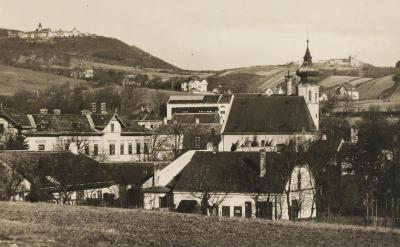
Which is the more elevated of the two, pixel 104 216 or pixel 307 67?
pixel 307 67

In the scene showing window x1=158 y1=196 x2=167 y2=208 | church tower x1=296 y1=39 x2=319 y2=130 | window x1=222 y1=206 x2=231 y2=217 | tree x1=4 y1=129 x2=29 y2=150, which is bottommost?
window x1=222 y1=206 x2=231 y2=217

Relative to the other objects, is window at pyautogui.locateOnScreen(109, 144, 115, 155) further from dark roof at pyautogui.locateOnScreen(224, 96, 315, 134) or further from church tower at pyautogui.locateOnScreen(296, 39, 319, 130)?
church tower at pyautogui.locateOnScreen(296, 39, 319, 130)

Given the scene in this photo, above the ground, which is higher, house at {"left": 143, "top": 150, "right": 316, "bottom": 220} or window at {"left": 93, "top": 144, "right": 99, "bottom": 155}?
window at {"left": 93, "top": 144, "right": 99, "bottom": 155}

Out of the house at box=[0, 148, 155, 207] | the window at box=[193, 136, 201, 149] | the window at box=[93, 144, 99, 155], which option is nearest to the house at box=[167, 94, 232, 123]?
the window at box=[193, 136, 201, 149]

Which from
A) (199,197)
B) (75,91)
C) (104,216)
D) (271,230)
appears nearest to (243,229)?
(271,230)

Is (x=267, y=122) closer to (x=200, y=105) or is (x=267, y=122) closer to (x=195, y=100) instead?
(x=200, y=105)

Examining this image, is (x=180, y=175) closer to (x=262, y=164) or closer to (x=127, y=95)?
(x=262, y=164)
